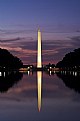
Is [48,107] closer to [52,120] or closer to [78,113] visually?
[78,113]

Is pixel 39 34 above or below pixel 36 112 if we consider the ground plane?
above

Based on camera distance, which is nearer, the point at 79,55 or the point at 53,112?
the point at 53,112

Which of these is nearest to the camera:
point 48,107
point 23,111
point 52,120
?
point 52,120

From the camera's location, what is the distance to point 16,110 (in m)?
15.6

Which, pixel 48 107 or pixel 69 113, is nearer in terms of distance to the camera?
pixel 69 113

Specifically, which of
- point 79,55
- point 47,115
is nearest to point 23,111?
point 47,115

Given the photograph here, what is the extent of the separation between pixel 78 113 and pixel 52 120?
1921mm

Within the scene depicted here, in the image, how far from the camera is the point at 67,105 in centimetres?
1753

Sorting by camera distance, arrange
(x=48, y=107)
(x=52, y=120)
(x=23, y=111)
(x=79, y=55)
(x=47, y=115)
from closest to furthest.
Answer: (x=52, y=120), (x=47, y=115), (x=23, y=111), (x=48, y=107), (x=79, y=55)

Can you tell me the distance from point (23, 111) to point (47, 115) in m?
1.43

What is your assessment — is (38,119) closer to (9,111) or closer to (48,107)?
(9,111)

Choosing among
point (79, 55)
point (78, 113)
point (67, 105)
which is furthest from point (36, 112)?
point (79, 55)

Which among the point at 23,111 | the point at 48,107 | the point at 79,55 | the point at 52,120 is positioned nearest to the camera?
the point at 52,120

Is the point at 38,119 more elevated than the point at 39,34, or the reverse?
the point at 39,34
